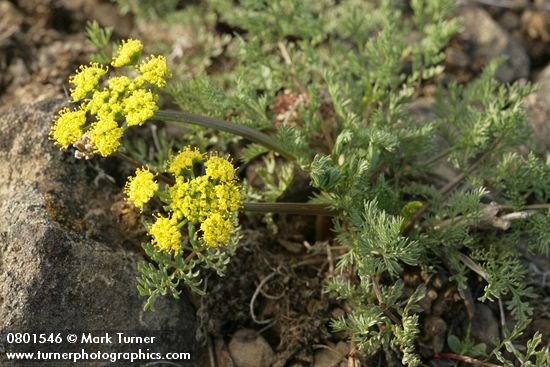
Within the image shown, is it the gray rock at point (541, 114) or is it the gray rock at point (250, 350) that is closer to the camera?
the gray rock at point (250, 350)

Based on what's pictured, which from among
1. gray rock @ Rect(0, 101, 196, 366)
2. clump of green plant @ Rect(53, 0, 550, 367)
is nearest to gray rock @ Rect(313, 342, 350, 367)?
clump of green plant @ Rect(53, 0, 550, 367)

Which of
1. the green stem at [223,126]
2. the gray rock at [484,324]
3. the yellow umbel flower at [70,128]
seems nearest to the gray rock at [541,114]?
the gray rock at [484,324]

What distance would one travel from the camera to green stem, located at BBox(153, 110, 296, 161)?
3.40 metres

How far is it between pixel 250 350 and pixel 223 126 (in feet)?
4.98

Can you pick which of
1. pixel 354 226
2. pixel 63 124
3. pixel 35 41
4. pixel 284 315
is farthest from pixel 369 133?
pixel 35 41

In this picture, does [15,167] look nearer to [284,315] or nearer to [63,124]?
[63,124]

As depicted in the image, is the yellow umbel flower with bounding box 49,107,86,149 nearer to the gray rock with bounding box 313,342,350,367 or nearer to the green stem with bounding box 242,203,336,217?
the green stem with bounding box 242,203,336,217

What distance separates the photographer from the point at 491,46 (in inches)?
227

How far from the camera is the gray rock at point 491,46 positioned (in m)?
5.67

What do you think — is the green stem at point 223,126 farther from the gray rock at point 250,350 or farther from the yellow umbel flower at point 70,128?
the gray rock at point 250,350

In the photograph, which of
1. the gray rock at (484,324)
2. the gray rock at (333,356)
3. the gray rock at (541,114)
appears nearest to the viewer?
the gray rock at (333,356)

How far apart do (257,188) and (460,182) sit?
5.11 feet

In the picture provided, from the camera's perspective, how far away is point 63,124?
11.1ft

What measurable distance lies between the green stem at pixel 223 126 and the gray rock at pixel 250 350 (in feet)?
4.12
